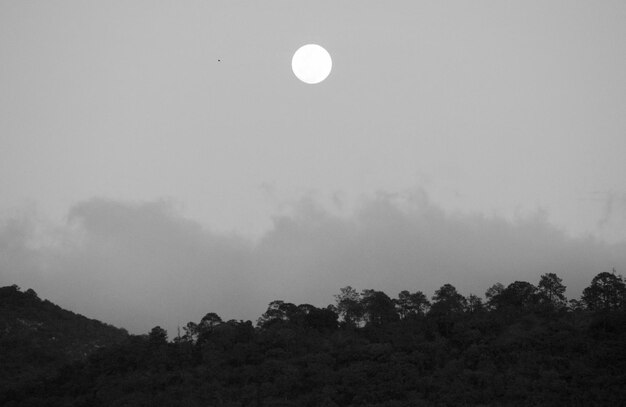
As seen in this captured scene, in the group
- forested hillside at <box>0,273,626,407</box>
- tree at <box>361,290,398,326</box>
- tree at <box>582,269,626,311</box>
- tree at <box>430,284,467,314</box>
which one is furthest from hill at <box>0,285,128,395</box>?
tree at <box>582,269,626,311</box>

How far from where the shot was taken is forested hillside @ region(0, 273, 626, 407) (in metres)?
64.1

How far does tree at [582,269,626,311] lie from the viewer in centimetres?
8938

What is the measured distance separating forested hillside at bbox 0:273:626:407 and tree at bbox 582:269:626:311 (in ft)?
0.50

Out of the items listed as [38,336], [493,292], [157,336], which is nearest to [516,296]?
[493,292]

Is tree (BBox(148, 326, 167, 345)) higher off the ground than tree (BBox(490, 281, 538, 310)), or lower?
lower

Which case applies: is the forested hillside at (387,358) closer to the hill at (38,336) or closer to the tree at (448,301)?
the tree at (448,301)

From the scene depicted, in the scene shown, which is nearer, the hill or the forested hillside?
the forested hillside

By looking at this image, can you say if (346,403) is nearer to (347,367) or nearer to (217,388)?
(347,367)

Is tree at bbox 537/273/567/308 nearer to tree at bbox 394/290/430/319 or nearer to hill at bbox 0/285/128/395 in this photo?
tree at bbox 394/290/430/319

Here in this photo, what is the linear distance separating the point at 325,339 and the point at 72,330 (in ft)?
194

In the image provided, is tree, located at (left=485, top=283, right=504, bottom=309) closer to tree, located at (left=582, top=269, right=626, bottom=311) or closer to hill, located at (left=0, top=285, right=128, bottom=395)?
tree, located at (left=582, top=269, right=626, bottom=311)

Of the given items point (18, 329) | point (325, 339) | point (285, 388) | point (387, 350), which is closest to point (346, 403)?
point (285, 388)

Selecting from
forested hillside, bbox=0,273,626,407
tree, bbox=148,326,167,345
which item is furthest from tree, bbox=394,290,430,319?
tree, bbox=148,326,167,345

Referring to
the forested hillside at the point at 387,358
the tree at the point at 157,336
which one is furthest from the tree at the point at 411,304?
the tree at the point at 157,336
